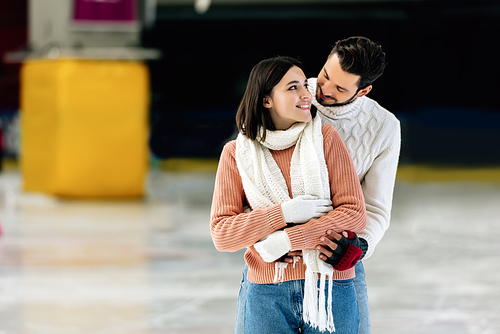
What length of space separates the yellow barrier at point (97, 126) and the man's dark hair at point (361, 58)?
7.91 metres

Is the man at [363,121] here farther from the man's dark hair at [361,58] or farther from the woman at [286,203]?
the woman at [286,203]

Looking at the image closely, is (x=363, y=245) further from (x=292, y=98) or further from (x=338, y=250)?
(x=292, y=98)

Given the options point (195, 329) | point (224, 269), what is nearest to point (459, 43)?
point (224, 269)

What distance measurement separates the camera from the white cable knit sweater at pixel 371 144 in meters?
1.76

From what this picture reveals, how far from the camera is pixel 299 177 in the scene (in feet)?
5.17

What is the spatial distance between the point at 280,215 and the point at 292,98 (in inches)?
11.7

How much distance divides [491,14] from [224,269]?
37.8 feet

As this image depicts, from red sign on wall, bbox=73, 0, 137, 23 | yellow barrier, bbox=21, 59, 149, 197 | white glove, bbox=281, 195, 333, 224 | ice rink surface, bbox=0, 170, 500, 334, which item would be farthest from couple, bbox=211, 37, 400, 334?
red sign on wall, bbox=73, 0, 137, 23

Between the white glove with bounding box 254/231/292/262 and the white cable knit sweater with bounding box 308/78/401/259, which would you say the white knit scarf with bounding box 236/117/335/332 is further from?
the white cable knit sweater with bounding box 308/78/401/259

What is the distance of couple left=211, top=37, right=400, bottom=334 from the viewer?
1.53 meters

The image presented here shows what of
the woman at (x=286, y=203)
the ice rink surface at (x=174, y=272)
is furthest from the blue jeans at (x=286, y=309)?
the ice rink surface at (x=174, y=272)

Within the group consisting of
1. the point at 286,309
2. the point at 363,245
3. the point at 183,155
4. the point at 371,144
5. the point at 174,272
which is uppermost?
the point at 371,144

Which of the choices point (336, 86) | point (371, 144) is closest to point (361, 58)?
point (336, 86)

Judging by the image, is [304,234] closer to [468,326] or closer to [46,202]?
[468,326]
